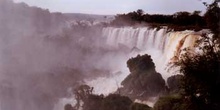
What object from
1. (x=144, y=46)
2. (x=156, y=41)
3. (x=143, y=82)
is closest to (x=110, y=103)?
(x=143, y=82)

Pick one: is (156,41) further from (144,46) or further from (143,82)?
(143,82)

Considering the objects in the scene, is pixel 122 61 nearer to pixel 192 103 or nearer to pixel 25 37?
pixel 25 37

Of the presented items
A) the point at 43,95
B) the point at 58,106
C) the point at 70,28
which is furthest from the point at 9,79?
the point at 70,28

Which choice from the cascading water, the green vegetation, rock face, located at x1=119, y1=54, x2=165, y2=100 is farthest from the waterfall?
the green vegetation

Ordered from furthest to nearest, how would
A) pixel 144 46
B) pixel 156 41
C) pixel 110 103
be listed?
pixel 144 46 → pixel 156 41 → pixel 110 103

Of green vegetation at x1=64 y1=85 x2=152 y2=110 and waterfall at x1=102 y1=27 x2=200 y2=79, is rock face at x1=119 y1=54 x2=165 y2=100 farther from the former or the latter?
green vegetation at x1=64 y1=85 x2=152 y2=110

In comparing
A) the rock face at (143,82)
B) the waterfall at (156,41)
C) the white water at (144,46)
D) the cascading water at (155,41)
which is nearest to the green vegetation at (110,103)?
the white water at (144,46)

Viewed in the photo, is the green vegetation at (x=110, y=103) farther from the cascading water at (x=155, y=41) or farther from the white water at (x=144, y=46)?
the cascading water at (x=155, y=41)
